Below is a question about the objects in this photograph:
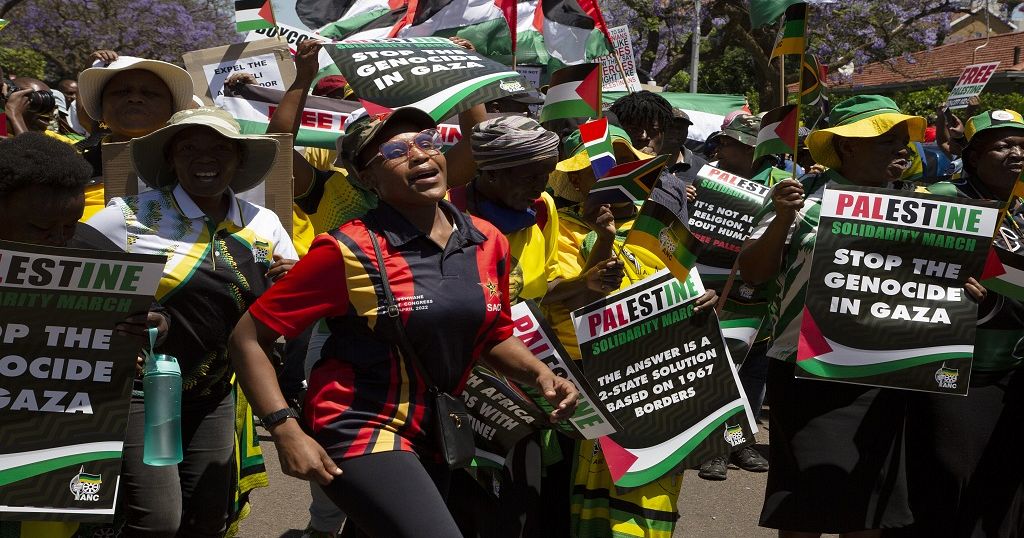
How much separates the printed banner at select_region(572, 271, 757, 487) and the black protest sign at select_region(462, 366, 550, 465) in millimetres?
409

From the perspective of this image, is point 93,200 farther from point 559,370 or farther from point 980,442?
point 980,442

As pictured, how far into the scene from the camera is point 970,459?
455 centimetres

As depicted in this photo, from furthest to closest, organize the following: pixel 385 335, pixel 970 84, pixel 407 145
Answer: pixel 970 84 → pixel 407 145 → pixel 385 335

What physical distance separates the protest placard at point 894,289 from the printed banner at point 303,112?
2015 millimetres

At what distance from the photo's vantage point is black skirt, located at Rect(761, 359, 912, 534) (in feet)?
14.5

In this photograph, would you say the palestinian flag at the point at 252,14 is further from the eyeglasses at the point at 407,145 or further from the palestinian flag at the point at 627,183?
the eyeglasses at the point at 407,145

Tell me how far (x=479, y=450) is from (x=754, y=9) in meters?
2.25

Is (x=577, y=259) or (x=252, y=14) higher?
(x=252, y=14)

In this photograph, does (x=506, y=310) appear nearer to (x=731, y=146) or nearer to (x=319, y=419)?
(x=319, y=419)

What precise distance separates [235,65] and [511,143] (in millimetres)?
2654

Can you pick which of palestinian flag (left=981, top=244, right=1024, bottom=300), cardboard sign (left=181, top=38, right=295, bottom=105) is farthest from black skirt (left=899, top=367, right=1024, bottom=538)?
cardboard sign (left=181, top=38, right=295, bottom=105)

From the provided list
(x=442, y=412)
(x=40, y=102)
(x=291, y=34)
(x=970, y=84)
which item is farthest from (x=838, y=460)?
(x=970, y=84)

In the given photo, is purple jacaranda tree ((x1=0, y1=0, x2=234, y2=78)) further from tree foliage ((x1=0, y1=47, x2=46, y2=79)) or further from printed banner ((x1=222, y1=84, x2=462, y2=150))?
printed banner ((x1=222, y1=84, x2=462, y2=150))

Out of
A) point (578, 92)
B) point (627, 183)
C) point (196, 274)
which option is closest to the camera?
point (196, 274)
